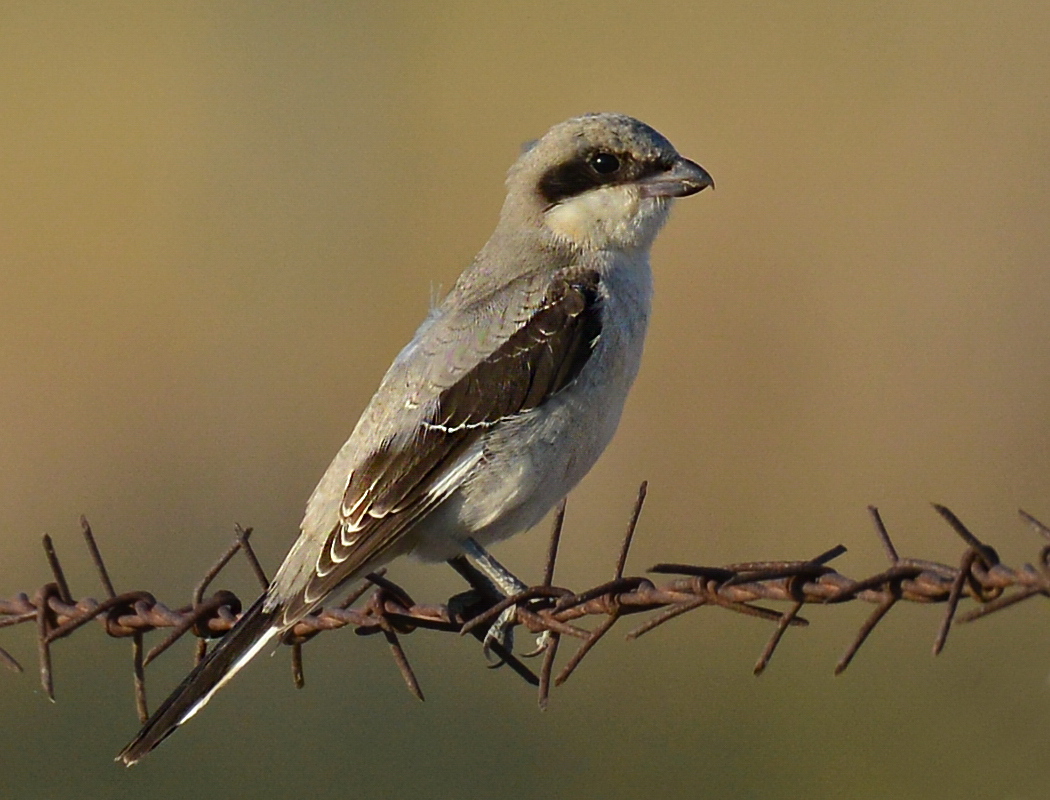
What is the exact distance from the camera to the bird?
450 centimetres

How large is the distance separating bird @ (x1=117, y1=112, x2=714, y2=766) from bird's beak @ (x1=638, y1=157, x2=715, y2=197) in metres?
0.17

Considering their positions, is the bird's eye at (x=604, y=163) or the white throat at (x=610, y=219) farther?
the bird's eye at (x=604, y=163)

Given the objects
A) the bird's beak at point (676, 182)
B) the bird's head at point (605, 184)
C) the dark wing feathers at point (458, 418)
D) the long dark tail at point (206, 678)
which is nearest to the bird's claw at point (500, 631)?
the dark wing feathers at point (458, 418)

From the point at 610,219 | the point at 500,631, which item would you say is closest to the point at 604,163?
the point at 610,219

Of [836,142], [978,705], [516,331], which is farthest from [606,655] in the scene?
[836,142]

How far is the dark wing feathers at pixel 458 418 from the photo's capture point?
4469 millimetres

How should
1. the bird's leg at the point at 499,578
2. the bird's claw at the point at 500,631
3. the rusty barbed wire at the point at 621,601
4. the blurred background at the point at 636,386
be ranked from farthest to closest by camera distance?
the blurred background at the point at 636,386 → the bird's leg at the point at 499,578 → the bird's claw at the point at 500,631 → the rusty barbed wire at the point at 621,601

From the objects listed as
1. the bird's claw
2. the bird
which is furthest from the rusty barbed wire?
the bird

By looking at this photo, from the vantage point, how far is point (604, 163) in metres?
5.18

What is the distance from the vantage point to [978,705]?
6.39 m

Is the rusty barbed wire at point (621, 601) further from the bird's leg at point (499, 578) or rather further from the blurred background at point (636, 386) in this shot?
the blurred background at point (636, 386)

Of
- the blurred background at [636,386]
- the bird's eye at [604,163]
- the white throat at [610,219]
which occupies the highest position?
the bird's eye at [604,163]

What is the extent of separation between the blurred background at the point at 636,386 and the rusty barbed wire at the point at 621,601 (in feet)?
5.44

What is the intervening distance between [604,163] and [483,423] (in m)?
1.10
